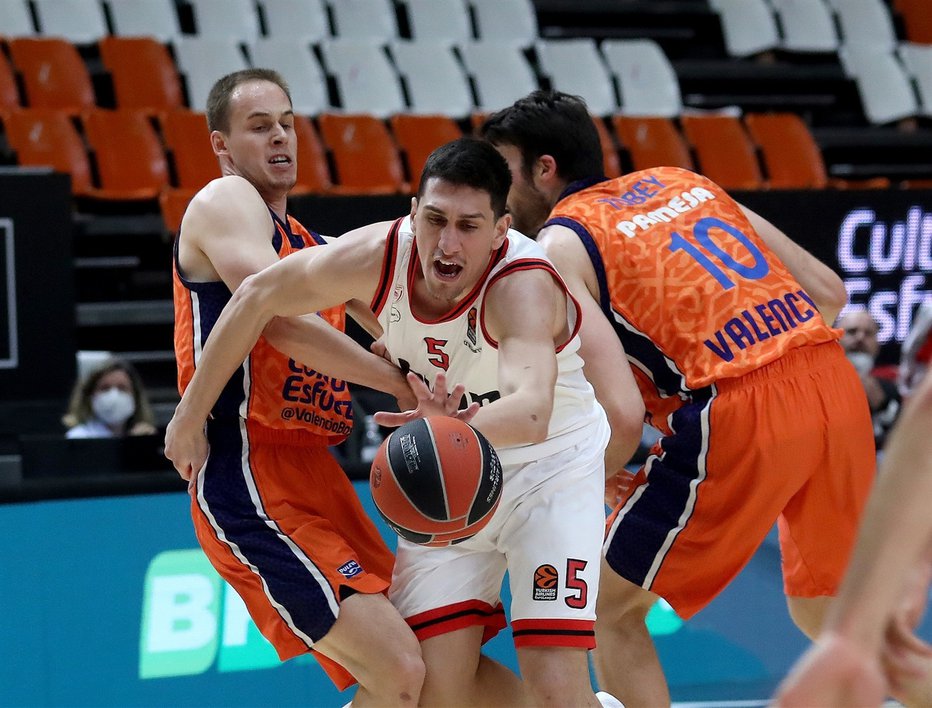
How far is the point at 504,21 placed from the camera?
431 inches

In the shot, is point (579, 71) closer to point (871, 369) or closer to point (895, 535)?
point (871, 369)

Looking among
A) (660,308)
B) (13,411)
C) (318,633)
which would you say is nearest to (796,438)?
(660,308)

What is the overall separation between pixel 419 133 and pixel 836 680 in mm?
8354

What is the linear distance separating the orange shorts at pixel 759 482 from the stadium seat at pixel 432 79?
705 centimetres

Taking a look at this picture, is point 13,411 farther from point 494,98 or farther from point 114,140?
point 494,98

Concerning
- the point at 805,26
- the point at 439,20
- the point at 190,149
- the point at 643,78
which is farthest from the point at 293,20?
the point at 805,26

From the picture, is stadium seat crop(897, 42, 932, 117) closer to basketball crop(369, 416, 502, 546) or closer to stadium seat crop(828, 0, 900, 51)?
stadium seat crop(828, 0, 900, 51)

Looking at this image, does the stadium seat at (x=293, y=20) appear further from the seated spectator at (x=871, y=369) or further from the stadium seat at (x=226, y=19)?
the seated spectator at (x=871, y=369)

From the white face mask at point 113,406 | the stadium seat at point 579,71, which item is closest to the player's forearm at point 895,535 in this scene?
the white face mask at point 113,406

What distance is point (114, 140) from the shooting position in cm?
845

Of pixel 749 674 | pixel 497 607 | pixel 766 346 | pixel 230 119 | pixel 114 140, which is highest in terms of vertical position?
pixel 114 140

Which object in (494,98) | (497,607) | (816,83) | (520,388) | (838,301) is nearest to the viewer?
(520,388)

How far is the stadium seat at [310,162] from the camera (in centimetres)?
860

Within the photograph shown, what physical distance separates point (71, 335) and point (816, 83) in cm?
792
